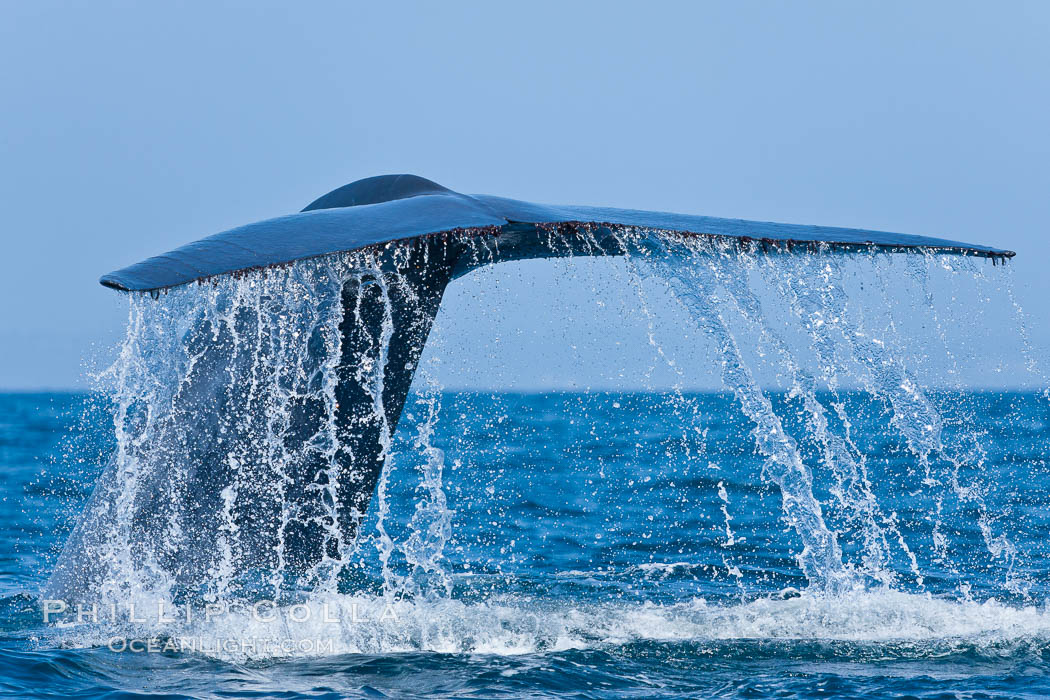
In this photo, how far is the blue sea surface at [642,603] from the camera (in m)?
6.21

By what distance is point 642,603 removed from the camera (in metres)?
8.52

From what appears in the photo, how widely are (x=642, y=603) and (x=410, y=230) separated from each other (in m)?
4.91

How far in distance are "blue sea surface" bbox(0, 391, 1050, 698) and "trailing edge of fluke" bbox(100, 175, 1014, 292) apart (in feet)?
7.82

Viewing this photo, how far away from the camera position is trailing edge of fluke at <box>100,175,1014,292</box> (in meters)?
3.96

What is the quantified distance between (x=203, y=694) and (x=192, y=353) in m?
1.87

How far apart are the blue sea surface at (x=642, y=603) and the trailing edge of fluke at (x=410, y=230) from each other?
7.82 feet

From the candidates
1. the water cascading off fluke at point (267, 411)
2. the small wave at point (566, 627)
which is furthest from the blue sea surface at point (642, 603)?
the water cascading off fluke at point (267, 411)

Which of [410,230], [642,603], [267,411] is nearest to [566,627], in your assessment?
[642,603]

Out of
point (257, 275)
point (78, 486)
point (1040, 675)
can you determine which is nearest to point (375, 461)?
point (257, 275)

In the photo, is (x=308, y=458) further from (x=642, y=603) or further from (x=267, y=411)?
(x=642, y=603)

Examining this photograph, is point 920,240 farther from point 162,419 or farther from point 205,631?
point 205,631

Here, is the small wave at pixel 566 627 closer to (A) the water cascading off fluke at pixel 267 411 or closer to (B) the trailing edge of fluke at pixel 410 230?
(A) the water cascading off fluke at pixel 267 411

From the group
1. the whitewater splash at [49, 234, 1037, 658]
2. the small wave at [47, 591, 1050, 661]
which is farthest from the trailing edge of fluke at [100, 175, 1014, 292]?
the small wave at [47, 591, 1050, 661]

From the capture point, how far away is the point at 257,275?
13.4 feet
